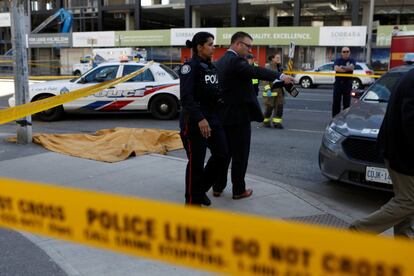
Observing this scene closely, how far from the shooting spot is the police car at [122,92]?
11984 millimetres

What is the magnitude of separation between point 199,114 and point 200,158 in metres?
0.46

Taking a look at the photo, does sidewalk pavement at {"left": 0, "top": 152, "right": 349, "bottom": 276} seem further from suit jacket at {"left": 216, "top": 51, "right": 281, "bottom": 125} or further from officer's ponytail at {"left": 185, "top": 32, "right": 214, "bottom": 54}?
officer's ponytail at {"left": 185, "top": 32, "right": 214, "bottom": 54}

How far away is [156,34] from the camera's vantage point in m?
39.8

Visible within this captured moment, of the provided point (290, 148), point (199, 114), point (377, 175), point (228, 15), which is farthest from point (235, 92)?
point (228, 15)

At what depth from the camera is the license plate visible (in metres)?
5.08

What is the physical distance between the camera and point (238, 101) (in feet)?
17.1

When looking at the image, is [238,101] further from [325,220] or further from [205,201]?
[325,220]

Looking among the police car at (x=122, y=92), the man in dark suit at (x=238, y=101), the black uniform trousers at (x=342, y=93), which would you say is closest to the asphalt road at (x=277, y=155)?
the police car at (x=122, y=92)

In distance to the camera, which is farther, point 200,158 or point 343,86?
point 343,86

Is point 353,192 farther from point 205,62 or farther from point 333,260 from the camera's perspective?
point 333,260

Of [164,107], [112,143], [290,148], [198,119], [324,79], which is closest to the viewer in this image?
[198,119]

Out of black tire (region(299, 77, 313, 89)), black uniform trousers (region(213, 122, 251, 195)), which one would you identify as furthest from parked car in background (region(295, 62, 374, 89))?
black uniform trousers (region(213, 122, 251, 195))

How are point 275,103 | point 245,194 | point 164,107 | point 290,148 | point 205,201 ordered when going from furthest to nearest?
point 164,107 → point 275,103 → point 290,148 → point 245,194 → point 205,201

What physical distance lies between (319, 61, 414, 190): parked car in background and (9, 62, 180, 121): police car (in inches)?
266
